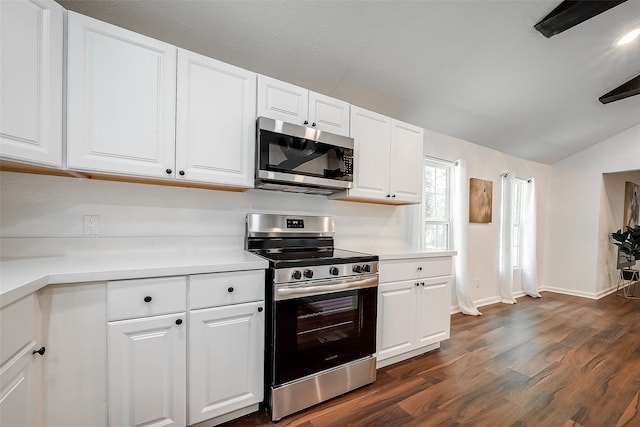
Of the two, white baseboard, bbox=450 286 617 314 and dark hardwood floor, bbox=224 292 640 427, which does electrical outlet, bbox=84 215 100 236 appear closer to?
dark hardwood floor, bbox=224 292 640 427

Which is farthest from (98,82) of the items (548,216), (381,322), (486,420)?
(548,216)

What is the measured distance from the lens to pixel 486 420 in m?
1.69

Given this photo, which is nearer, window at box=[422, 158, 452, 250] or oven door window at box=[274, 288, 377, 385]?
oven door window at box=[274, 288, 377, 385]

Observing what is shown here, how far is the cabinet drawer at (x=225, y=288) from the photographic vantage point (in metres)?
1.47

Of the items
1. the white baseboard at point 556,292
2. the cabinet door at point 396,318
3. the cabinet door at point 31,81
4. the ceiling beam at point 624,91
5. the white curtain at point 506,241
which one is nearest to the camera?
the cabinet door at point 31,81

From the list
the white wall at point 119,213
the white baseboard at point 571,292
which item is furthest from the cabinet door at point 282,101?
the white baseboard at point 571,292

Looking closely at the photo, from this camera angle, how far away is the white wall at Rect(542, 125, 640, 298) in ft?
14.7

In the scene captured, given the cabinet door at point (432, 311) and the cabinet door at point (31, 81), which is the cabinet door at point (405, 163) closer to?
the cabinet door at point (432, 311)

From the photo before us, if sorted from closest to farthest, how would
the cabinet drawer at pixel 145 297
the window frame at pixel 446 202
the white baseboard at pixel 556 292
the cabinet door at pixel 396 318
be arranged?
the cabinet drawer at pixel 145 297 → the cabinet door at pixel 396 318 → the window frame at pixel 446 202 → the white baseboard at pixel 556 292

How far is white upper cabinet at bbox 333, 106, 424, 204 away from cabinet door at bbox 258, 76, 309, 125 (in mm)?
477

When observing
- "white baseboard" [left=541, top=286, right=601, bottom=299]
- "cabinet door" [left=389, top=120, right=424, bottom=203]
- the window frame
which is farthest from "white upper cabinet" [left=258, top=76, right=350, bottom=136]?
"white baseboard" [left=541, top=286, right=601, bottom=299]

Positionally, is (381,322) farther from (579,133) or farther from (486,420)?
(579,133)

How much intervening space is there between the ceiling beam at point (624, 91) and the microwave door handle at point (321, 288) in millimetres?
4035

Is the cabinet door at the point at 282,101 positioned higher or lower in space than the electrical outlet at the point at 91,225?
higher
